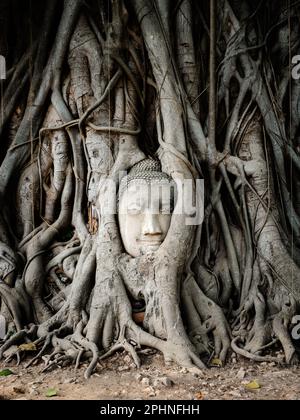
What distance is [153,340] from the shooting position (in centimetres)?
314

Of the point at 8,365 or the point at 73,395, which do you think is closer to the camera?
the point at 73,395

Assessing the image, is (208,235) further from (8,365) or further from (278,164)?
(8,365)

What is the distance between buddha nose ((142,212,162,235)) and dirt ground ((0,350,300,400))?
809 mm

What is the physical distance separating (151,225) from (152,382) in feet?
3.47

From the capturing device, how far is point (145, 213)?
341 centimetres

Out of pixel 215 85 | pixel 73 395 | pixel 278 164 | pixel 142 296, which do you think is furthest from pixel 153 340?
pixel 215 85

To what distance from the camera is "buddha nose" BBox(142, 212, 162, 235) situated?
11.0 ft

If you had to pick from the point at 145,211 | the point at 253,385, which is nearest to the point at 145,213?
the point at 145,211

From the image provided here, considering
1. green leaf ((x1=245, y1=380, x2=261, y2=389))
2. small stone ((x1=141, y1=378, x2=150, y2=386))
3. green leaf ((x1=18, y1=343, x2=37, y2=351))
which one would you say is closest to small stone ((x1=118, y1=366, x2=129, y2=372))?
small stone ((x1=141, y1=378, x2=150, y2=386))

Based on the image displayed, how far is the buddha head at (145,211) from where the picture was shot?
11.2 ft

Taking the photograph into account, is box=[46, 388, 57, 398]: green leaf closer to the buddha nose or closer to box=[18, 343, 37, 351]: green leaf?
box=[18, 343, 37, 351]: green leaf

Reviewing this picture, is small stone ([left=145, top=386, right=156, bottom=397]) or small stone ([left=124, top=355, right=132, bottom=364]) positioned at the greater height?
small stone ([left=124, top=355, right=132, bottom=364])

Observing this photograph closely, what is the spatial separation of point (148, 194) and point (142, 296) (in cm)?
72

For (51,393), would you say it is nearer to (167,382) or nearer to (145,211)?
(167,382)
